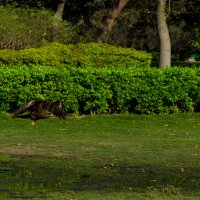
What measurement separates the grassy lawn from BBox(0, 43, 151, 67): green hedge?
125 inches

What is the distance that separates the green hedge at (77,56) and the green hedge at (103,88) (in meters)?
1.47

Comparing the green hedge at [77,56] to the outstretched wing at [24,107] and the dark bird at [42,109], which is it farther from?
the dark bird at [42,109]

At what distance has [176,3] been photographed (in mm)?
29812

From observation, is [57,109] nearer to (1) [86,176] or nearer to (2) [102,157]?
(2) [102,157]

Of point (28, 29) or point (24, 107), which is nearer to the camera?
point (24, 107)

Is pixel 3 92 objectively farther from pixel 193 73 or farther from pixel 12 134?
pixel 193 73

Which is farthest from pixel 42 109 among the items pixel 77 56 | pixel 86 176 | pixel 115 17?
pixel 115 17

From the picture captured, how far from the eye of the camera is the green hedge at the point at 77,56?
21219mm

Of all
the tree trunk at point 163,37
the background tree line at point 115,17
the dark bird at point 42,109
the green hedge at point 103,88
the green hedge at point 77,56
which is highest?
the background tree line at point 115,17

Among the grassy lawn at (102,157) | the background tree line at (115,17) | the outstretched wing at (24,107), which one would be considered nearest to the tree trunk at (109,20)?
the background tree line at (115,17)

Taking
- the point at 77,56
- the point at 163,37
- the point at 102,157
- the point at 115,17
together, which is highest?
the point at 115,17

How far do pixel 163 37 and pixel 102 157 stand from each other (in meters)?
12.9

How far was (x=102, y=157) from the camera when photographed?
11.8 meters

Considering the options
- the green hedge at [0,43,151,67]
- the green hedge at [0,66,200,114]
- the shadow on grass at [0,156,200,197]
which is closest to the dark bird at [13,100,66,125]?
the green hedge at [0,66,200,114]
